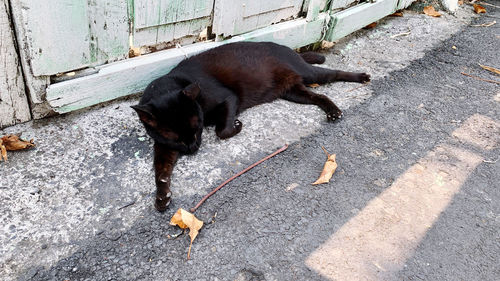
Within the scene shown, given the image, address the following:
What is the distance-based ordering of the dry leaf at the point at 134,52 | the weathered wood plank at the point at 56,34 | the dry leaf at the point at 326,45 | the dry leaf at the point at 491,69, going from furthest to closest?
1. the dry leaf at the point at 326,45
2. the dry leaf at the point at 491,69
3. the dry leaf at the point at 134,52
4. the weathered wood plank at the point at 56,34

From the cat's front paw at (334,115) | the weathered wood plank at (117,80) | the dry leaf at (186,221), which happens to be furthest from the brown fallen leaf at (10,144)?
the cat's front paw at (334,115)

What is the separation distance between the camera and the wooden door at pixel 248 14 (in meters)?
2.73

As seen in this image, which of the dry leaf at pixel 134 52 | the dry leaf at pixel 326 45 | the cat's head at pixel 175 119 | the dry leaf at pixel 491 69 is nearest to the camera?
the cat's head at pixel 175 119

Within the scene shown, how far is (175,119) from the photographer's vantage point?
6.86 ft

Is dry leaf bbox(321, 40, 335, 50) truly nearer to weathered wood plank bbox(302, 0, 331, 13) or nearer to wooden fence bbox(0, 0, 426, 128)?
A: weathered wood plank bbox(302, 0, 331, 13)

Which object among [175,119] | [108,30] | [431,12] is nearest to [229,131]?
[175,119]

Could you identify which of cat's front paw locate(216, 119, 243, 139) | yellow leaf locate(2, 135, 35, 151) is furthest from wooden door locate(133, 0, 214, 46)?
yellow leaf locate(2, 135, 35, 151)

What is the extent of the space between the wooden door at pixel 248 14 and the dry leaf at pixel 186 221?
1.49 metres

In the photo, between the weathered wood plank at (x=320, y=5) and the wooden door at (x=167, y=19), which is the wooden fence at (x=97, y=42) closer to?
the wooden door at (x=167, y=19)

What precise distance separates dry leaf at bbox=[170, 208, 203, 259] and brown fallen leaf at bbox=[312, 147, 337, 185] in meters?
0.72

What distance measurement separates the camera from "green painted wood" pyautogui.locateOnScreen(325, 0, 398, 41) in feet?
11.8

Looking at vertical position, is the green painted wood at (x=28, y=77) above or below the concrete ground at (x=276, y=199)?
above

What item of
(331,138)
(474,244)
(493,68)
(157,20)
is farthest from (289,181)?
(493,68)

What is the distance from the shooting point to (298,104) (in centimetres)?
290
